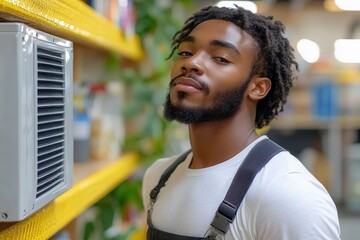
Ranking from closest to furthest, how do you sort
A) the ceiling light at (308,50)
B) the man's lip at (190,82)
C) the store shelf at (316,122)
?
the man's lip at (190,82) < the store shelf at (316,122) < the ceiling light at (308,50)

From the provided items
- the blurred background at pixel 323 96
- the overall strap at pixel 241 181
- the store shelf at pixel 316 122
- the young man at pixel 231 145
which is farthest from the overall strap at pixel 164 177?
the store shelf at pixel 316 122

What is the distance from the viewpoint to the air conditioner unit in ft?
2.99

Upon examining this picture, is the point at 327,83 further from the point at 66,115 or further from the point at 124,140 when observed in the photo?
the point at 66,115

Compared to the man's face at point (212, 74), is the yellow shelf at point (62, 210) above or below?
below

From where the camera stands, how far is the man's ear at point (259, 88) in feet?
4.56

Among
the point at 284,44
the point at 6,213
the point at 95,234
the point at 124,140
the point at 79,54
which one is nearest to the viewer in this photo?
the point at 6,213

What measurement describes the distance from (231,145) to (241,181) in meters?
0.14

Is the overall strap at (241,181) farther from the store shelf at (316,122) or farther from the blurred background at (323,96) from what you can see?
the store shelf at (316,122)

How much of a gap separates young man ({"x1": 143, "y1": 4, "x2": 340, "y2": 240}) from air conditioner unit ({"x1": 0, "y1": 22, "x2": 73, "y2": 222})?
31 cm

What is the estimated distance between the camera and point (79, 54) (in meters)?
2.45

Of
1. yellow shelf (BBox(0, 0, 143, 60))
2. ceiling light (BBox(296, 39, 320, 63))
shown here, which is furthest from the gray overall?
ceiling light (BBox(296, 39, 320, 63))

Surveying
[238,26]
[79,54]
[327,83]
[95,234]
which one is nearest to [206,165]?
[238,26]

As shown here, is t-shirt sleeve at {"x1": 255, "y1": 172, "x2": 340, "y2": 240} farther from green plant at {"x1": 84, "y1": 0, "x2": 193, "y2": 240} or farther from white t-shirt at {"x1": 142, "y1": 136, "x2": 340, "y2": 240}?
green plant at {"x1": 84, "y1": 0, "x2": 193, "y2": 240}

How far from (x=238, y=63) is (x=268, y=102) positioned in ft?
0.68
